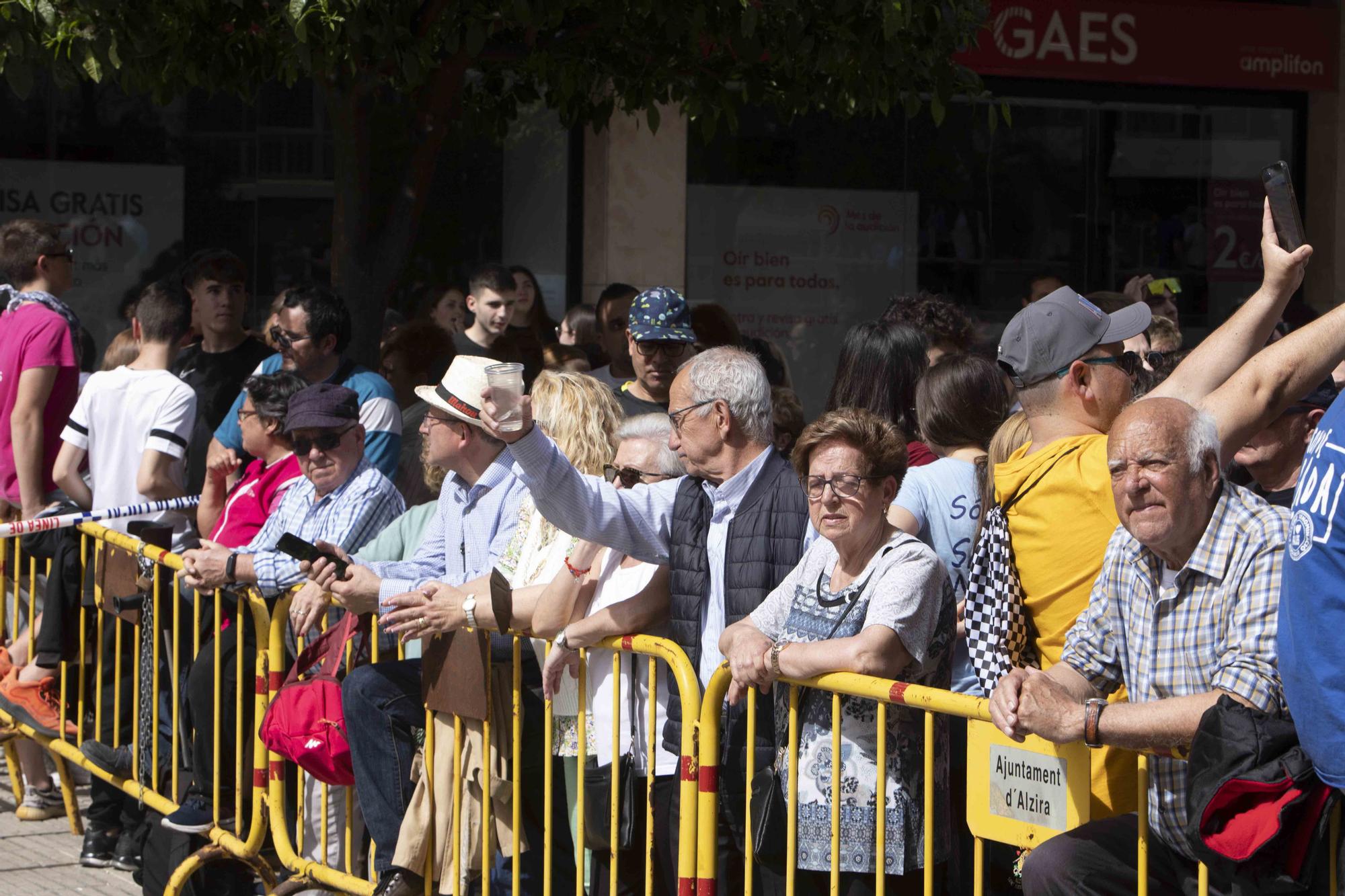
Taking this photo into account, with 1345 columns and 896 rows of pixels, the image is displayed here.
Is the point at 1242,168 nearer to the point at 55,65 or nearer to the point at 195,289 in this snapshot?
the point at 195,289

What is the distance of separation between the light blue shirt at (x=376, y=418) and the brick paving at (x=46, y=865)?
5.61ft

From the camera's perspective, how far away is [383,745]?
4781 mm

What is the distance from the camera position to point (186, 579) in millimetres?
5527

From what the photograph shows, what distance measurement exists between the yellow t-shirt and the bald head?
1.56 ft

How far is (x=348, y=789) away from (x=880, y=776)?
85.6 inches

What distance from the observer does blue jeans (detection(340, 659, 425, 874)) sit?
4770mm

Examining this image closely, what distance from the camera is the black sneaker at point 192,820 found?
5500 mm

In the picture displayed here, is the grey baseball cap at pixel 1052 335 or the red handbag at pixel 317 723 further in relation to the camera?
the red handbag at pixel 317 723

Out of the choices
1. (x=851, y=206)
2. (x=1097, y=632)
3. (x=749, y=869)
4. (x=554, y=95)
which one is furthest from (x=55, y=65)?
(x=851, y=206)

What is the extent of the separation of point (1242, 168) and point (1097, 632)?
36.8 ft

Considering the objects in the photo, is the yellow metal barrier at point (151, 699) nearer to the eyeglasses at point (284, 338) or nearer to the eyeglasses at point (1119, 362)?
the eyeglasses at point (284, 338)

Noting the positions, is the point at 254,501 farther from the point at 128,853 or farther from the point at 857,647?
the point at 857,647

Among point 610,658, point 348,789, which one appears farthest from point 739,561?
point 348,789

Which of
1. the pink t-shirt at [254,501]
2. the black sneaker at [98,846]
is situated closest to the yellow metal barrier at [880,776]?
the pink t-shirt at [254,501]
